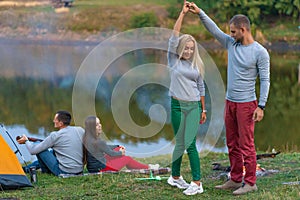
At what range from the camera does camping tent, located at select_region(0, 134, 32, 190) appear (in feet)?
19.4

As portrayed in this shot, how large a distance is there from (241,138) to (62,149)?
7.03 ft

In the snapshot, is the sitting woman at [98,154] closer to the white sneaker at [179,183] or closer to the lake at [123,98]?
the white sneaker at [179,183]

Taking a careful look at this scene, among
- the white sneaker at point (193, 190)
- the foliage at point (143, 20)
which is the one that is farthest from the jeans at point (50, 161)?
the foliage at point (143, 20)

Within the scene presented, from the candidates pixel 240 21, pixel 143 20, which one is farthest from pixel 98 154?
pixel 143 20

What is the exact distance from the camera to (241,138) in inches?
213

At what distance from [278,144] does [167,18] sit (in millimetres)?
28656

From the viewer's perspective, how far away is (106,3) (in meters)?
42.2

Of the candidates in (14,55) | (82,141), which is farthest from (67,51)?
(82,141)

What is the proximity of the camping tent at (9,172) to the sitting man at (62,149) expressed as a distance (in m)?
0.44

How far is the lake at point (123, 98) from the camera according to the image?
12086 millimetres

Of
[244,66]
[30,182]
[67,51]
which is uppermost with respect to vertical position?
[244,66]

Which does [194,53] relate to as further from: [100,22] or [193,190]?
[100,22]

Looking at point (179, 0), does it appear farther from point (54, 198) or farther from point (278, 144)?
point (54, 198)

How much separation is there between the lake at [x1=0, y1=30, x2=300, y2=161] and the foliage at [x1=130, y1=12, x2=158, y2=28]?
5899 mm
